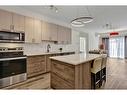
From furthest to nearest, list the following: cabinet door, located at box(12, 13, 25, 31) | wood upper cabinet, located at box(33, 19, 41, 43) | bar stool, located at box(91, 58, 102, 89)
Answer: wood upper cabinet, located at box(33, 19, 41, 43), cabinet door, located at box(12, 13, 25, 31), bar stool, located at box(91, 58, 102, 89)

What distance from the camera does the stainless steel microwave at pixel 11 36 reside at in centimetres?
310

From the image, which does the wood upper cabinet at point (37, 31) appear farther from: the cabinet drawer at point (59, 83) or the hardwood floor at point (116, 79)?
the hardwood floor at point (116, 79)

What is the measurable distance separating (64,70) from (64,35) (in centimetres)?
330

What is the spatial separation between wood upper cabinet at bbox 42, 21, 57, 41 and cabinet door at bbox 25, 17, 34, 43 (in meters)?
0.57

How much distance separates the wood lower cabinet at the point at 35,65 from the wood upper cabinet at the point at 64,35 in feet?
4.85

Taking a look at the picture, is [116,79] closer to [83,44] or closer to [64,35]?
[64,35]

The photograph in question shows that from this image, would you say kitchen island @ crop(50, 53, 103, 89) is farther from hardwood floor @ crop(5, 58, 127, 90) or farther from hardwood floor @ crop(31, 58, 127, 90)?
hardwood floor @ crop(31, 58, 127, 90)

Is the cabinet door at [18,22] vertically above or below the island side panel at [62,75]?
above

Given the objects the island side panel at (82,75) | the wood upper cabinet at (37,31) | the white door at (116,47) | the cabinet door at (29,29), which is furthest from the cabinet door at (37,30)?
the white door at (116,47)

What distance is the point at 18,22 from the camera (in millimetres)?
3486

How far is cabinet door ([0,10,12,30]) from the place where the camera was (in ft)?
10.1

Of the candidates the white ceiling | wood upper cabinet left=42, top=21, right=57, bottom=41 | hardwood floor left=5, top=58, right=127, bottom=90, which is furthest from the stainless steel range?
the white ceiling
